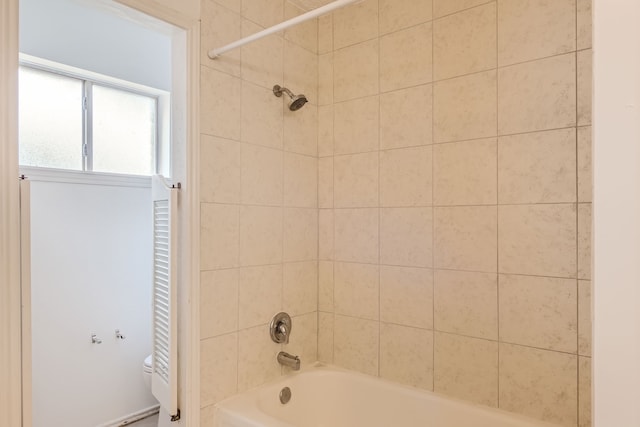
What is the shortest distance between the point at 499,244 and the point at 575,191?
1.09 ft

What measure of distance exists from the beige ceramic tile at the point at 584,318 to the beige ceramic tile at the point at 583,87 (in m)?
0.59

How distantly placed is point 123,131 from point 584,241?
2.95 meters

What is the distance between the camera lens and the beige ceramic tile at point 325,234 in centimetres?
212

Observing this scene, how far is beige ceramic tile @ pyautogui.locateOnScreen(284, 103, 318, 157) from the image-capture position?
2.00m

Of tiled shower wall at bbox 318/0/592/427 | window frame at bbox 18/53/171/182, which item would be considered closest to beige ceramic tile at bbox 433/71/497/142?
tiled shower wall at bbox 318/0/592/427

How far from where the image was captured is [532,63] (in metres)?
1.50

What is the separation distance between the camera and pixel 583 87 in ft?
4.57

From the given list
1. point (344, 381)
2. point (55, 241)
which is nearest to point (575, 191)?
point (344, 381)

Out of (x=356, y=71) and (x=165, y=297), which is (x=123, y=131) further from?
(x=356, y=71)

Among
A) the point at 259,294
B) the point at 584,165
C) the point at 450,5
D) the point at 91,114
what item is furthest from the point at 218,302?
the point at 91,114

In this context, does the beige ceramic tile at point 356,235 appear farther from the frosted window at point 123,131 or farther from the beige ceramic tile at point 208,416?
the frosted window at point 123,131

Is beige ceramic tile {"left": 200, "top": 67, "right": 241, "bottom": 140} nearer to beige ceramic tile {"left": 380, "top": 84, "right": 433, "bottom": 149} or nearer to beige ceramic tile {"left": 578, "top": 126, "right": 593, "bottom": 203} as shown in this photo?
beige ceramic tile {"left": 380, "top": 84, "right": 433, "bottom": 149}

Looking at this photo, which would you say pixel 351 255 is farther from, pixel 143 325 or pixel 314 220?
pixel 143 325

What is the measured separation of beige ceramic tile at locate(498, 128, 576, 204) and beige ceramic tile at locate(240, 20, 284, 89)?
43.3 inches
